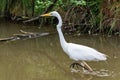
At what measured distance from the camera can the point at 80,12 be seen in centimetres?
1001

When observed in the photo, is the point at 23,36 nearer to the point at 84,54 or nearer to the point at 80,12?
the point at 80,12

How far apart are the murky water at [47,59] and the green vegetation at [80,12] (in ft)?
1.12

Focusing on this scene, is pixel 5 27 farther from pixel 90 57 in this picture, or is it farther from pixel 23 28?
pixel 90 57

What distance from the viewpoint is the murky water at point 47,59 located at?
22.4ft

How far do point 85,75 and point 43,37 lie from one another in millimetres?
2913

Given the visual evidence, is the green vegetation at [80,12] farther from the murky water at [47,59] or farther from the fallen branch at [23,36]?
the fallen branch at [23,36]

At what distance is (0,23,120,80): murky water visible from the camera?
683cm

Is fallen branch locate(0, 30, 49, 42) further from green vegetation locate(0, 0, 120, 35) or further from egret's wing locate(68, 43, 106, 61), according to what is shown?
egret's wing locate(68, 43, 106, 61)

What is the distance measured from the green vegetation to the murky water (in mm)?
340

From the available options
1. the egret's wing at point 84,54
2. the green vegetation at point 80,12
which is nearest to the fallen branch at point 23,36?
the green vegetation at point 80,12

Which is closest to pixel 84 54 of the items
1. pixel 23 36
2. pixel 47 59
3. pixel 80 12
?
pixel 47 59

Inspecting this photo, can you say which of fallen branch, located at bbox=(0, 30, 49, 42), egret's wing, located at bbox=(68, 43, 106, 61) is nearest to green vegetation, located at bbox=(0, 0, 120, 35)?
fallen branch, located at bbox=(0, 30, 49, 42)

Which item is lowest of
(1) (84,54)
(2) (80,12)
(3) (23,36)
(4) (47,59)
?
(4) (47,59)

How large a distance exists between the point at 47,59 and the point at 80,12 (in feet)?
8.34
